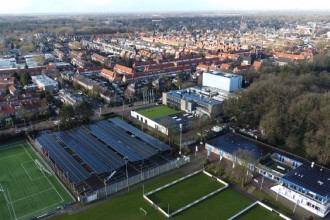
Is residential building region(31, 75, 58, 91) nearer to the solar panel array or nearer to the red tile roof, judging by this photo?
the red tile roof

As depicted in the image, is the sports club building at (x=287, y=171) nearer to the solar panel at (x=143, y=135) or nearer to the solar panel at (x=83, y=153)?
A: the solar panel at (x=143, y=135)

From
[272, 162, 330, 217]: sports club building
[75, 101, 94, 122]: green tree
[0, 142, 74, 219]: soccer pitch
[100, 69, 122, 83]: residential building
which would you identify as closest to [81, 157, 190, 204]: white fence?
[0, 142, 74, 219]: soccer pitch

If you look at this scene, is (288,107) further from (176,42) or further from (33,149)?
(176,42)

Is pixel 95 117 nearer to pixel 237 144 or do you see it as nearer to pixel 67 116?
pixel 67 116

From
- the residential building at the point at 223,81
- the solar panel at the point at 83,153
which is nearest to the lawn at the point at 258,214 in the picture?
the solar panel at the point at 83,153

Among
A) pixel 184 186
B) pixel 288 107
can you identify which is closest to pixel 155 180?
pixel 184 186
